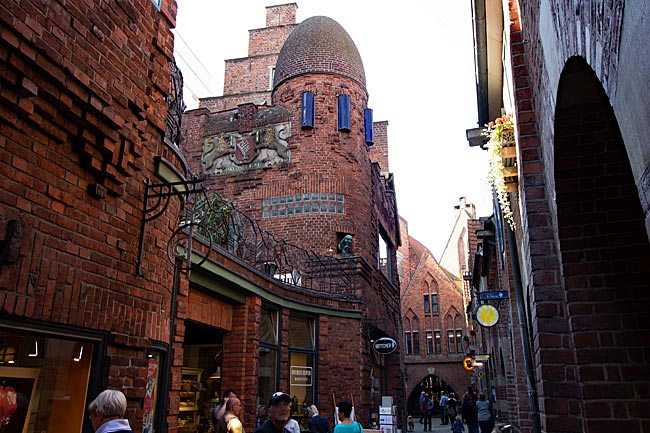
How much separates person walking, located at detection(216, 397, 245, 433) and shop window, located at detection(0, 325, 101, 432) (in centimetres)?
205

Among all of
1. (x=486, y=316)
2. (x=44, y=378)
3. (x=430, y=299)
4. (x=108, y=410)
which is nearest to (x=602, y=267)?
(x=108, y=410)

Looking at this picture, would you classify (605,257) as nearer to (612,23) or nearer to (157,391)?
(612,23)

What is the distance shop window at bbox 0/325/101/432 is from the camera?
3684 millimetres

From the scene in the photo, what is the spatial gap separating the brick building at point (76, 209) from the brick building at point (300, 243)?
4.62 m

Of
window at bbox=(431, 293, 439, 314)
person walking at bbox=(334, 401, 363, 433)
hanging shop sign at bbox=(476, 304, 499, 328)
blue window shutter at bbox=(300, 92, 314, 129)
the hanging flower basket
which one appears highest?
blue window shutter at bbox=(300, 92, 314, 129)

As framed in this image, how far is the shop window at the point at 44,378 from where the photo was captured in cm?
368

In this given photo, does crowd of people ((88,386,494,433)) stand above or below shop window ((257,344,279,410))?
below

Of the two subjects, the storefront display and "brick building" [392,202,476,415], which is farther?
"brick building" [392,202,476,415]

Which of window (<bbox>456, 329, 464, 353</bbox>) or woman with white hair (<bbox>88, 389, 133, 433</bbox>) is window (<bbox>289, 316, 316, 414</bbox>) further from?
window (<bbox>456, 329, 464, 353</bbox>)

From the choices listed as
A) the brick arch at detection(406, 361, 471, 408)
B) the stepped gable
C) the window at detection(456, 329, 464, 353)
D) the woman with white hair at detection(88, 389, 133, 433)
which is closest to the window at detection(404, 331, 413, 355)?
the brick arch at detection(406, 361, 471, 408)

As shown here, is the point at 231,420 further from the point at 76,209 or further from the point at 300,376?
the point at 300,376

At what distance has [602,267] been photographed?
11.8 feet

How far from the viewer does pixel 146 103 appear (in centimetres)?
512

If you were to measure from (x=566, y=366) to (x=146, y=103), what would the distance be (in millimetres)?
4306
